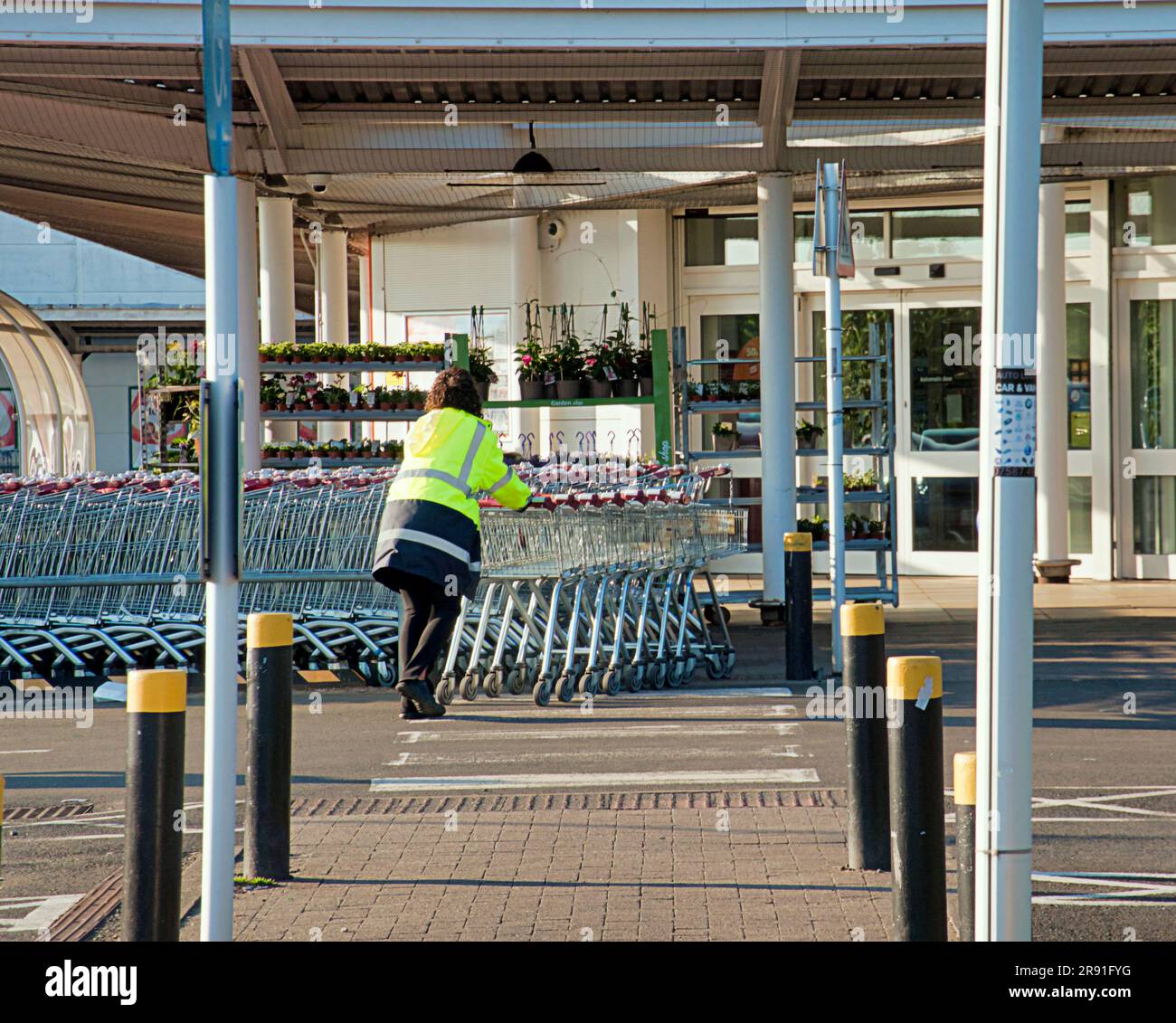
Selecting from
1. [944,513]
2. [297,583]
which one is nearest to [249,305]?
[297,583]

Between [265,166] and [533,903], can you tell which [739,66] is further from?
[533,903]

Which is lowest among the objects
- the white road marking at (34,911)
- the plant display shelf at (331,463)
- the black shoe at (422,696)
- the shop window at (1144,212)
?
the white road marking at (34,911)

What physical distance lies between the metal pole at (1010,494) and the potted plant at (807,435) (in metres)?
11.4

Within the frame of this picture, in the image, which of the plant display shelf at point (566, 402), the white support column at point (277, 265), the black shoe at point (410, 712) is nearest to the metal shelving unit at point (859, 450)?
the plant display shelf at point (566, 402)

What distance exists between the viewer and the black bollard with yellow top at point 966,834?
14.6 ft

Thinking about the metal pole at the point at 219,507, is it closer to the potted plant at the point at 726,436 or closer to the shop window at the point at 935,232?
the potted plant at the point at 726,436

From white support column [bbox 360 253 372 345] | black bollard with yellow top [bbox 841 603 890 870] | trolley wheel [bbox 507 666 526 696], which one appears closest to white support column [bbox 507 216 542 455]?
white support column [bbox 360 253 372 345]

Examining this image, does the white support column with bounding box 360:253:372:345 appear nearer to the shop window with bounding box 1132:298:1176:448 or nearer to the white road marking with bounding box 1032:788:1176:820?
the shop window with bounding box 1132:298:1176:448

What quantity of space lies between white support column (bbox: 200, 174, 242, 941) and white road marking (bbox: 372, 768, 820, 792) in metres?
3.44

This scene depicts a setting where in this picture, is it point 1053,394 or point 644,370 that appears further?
point 1053,394

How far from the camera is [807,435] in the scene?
15.5 meters

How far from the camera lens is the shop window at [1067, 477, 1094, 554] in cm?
1781

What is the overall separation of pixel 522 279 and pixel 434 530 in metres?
10.5
